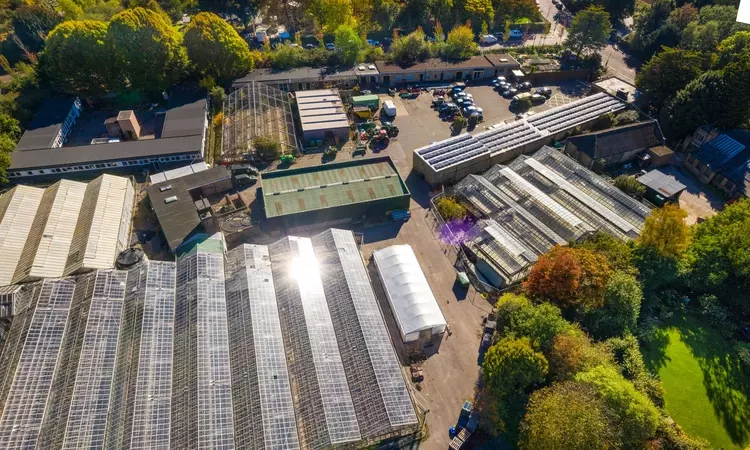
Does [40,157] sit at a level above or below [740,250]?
below

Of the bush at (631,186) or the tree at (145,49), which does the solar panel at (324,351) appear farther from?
the tree at (145,49)

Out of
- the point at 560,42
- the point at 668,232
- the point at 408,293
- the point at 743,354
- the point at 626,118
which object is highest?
the point at 668,232

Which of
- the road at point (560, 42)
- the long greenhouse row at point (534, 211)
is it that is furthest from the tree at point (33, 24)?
the road at point (560, 42)

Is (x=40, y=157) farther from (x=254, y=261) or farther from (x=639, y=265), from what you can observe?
(x=639, y=265)

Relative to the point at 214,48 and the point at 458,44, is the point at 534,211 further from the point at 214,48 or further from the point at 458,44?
the point at 214,48

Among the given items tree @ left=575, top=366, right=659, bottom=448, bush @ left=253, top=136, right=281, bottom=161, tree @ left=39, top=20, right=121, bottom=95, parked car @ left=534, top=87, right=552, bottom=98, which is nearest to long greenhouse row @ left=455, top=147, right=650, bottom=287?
tree @ left=575, top=366, right=659, bottom=448

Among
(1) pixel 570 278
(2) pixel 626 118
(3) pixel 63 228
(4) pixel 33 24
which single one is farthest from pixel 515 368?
(4) pixel 33 24

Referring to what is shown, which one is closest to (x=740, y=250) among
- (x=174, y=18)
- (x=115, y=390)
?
(x=115, y=390)
